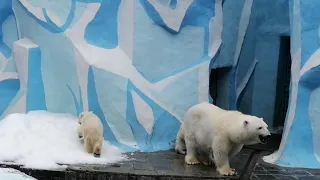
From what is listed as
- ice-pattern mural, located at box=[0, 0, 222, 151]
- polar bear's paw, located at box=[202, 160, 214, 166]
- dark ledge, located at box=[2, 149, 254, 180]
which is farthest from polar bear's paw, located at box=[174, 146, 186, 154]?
polar bear's paw, located at box=[202, 160, 214, 166]

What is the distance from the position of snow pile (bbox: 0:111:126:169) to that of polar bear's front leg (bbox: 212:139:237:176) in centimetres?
167

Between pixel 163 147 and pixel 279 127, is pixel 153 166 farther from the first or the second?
pixel 279 127

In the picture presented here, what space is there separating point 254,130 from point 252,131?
0.11 feet

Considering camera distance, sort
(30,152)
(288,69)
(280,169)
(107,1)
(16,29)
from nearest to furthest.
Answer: (30,152), (280,169), (107,1), (16,29), (288,69)

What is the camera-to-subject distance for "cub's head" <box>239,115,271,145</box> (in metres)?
7.56

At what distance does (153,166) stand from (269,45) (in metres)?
6.00

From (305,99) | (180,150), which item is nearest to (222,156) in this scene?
(180,150)

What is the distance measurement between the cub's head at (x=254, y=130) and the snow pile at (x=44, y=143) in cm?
224

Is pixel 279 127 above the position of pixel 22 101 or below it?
below

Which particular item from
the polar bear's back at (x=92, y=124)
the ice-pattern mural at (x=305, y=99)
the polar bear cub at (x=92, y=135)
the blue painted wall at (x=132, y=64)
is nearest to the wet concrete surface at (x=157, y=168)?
the polar bear cub at (x=92, y=135)

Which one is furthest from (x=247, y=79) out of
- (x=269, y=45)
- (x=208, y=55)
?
(x=208, y=55)

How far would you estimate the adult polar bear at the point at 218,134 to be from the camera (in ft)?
25.0

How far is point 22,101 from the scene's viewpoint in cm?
1003

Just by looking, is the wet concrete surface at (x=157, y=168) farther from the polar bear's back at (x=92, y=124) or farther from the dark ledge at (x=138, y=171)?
the polar bear's back at (x=92, y=124)
